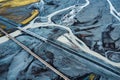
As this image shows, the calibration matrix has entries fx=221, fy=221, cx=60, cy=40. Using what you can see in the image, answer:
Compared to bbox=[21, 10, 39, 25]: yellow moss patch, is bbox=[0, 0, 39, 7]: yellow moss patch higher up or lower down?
higher up

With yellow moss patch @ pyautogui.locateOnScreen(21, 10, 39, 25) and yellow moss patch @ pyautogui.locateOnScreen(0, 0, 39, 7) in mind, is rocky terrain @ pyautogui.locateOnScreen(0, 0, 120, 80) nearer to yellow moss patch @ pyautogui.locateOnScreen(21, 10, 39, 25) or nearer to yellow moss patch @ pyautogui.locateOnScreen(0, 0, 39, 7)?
yellow moss patch @ pyautogui.locateOnScreen(21, 10, 39, 25)

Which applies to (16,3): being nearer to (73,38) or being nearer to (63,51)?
(73,38)

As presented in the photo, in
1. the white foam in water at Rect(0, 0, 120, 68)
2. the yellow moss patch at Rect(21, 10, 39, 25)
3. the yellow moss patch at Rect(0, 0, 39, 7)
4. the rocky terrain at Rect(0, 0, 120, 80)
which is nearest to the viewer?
the rocky terrain at Rect(0, 0, 120, 80)

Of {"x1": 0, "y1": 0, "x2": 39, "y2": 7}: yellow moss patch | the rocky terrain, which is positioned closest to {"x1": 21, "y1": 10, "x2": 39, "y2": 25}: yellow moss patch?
the rocky terrain

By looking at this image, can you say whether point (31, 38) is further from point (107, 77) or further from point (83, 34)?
point (107, 77)

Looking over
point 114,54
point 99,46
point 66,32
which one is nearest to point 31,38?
point 66,32

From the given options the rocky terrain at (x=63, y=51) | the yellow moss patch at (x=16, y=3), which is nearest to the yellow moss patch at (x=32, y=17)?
the rocky terrain at (x=63, y=51)

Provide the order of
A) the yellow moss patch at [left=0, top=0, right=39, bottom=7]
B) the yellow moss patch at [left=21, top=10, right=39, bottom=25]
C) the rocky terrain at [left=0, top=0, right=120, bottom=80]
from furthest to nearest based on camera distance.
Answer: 1. the yellow moss patch at [left=0, top=0, right=39, bottom=7]
2. the yellow moss patch at [left=21, top=10, right=39, bottom=25]
3. the rocky terrain at [left=0, top=0, right=120, bottom=80]

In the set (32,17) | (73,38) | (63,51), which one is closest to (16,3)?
(32,17)

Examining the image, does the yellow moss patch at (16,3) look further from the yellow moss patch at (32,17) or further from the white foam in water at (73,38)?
the white foam in water at (73,38)
